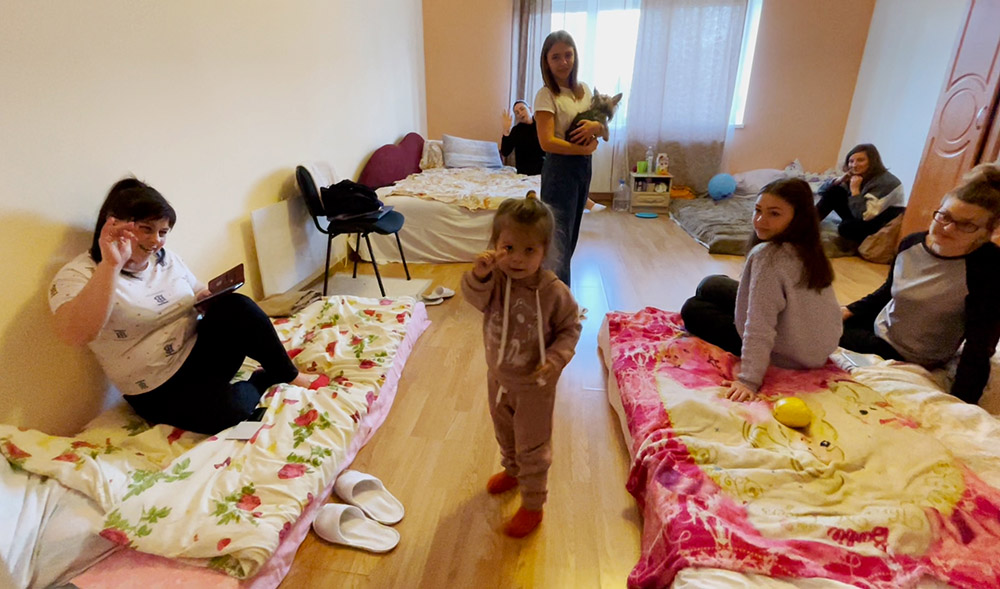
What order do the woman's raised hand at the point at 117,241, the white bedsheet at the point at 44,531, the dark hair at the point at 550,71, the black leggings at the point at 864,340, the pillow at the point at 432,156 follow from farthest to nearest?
1. the pillow at the point at 432,156
2. the dark hair at the point at 550,71
3. the black leggings at the point at 864,340
4. the woman's raised hand at the point at 117,241
5. the white bedsheet at the point at 44,531

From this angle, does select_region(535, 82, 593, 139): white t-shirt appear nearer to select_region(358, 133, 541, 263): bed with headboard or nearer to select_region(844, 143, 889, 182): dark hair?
select_region(358, 133, 541, 263): bed with headboard

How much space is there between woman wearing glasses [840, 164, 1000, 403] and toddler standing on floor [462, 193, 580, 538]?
131 centimetres

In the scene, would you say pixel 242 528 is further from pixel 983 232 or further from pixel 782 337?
pixel 983 232

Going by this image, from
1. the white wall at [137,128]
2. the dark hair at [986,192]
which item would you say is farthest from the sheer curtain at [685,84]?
the dark hair at [986,192]

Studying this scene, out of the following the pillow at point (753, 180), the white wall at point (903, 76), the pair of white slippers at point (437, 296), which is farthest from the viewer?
the pillow at point (753, 180)

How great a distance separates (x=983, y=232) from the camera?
1563mm

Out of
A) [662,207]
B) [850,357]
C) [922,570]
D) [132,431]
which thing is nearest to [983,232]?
[850,357]

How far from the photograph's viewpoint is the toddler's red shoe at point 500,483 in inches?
Result: 60.9

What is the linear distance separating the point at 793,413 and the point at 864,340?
658 millimetres

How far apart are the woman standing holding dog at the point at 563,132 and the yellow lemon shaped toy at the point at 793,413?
3.21 ft

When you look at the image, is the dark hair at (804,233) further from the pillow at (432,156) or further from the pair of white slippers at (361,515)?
the pillow at (432,156)

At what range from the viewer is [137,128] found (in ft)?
5.98

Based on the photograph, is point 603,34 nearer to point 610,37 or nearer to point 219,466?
point 610,37

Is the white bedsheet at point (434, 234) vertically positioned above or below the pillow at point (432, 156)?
below
